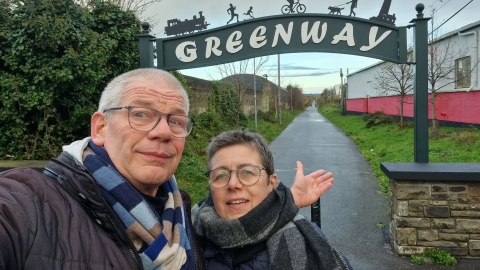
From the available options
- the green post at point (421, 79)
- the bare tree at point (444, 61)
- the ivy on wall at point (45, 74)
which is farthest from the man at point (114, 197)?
the bare tree at point (444, 61)

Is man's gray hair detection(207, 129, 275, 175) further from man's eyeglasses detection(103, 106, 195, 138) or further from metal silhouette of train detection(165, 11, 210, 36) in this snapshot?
metal silhouette of train detection(165, 11, 210, 36)

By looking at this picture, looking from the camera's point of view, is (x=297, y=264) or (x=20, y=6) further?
(x=20, y=6)

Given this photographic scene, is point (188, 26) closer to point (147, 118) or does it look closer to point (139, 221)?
point (147, 118)

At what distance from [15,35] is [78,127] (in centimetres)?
144

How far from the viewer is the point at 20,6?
17.4 feet

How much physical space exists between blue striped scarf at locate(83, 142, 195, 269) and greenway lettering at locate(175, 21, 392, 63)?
130 inches

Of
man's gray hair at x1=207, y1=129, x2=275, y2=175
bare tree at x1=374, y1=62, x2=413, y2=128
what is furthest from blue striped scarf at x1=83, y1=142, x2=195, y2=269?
bare tree at x1=374, y1=62, x2=413, y2=128

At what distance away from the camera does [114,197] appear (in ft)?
4.55

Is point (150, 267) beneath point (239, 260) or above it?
above

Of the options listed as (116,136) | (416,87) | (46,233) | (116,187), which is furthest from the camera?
(416,87)

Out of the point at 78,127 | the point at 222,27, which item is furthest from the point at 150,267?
the point at 78,127

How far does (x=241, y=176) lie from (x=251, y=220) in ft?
0.71

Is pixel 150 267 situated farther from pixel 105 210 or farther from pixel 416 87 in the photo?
pixel 416 87

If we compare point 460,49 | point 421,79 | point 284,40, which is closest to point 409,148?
point 460,49
